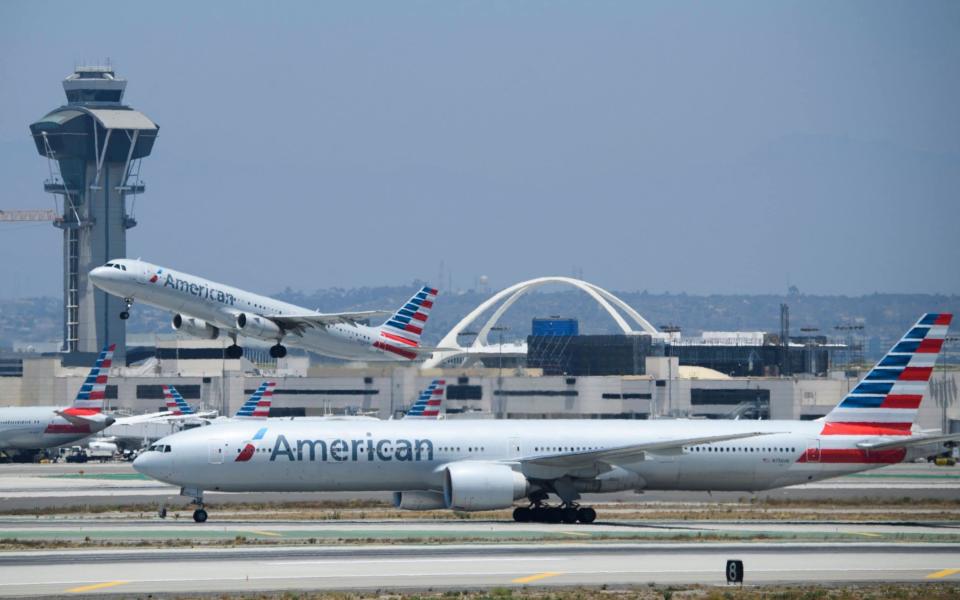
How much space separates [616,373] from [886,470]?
83089 millimetres

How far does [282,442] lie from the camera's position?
58.1 metres

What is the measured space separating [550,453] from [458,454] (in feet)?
12.1

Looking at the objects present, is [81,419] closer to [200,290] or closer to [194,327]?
[194,327]

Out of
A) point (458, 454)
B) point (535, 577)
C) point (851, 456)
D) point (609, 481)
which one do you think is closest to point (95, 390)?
point (458, 454)

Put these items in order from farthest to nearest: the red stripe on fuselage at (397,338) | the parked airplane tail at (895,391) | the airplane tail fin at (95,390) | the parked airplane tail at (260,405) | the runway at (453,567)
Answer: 1. the airplane tail fin at (95,390)
2. the parked airplane tail at (260,405)
3. the red stripe on fuselage at (397,338)
4. the parked airplane tail at (895,391)
5. the runway at (453,567)

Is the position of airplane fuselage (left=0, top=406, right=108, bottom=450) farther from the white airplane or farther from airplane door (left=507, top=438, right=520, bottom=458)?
airplane door (left=507, top=438, right=520, bottom=458)

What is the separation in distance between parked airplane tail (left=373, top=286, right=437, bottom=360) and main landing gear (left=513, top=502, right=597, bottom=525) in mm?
35362

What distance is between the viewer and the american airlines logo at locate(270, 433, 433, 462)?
58.0 m

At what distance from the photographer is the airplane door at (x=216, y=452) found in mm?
57228

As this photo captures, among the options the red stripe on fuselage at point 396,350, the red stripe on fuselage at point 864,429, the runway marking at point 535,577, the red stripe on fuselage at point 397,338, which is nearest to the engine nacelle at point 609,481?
the red stripe on fuselage at point 864,429

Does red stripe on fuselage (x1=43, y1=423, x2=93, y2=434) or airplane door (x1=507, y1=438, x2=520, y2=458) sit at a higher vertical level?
airplane door (x1=507, y1=438, x2=520, y2=458)

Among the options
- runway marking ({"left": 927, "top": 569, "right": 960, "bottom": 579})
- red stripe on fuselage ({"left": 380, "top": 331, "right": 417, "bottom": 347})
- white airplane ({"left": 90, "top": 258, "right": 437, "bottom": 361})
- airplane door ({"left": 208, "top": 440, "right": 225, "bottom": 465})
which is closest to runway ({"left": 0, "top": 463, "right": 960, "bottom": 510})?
white airplane ({"left": 90, "top": 258, "right": 437, "bottom": 361})

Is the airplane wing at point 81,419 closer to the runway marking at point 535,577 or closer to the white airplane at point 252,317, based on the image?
the white airplane at point 252,317

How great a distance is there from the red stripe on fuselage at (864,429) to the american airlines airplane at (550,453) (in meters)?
0.05
